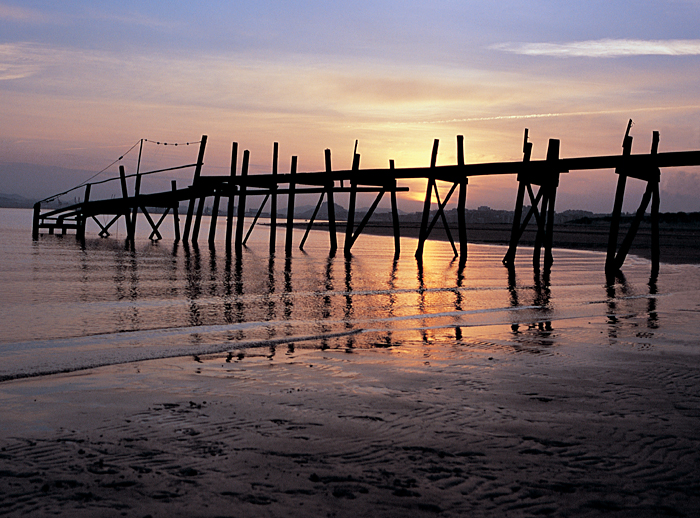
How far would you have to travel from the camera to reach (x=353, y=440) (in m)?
3.69

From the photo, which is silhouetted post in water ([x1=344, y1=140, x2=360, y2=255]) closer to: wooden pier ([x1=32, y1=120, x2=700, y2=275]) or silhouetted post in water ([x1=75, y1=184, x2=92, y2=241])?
wooden pier ([x1=32, y1=120, x2=700, y2=275])

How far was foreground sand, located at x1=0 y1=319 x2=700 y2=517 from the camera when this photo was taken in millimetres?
2898

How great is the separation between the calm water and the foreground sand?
1055mm

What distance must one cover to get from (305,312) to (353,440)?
5.90m

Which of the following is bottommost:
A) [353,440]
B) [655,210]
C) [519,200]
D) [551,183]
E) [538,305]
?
[353,440]

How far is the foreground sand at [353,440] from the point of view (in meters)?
2.90

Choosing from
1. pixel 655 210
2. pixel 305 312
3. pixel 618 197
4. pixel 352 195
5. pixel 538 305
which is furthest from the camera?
pixel 352 195

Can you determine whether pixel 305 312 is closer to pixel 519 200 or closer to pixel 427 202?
pixel 519 200

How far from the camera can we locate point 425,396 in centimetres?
468

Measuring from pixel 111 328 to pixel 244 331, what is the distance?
161 cm

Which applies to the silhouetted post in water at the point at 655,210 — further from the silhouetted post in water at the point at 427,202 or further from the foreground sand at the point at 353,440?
the foreground sand at the point at 353,440

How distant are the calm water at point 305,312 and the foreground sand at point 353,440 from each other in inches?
41.5

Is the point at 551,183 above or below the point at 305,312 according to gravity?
above

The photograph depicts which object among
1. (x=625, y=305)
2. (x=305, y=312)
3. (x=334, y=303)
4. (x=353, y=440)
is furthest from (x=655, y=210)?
(x=353, y=440)
